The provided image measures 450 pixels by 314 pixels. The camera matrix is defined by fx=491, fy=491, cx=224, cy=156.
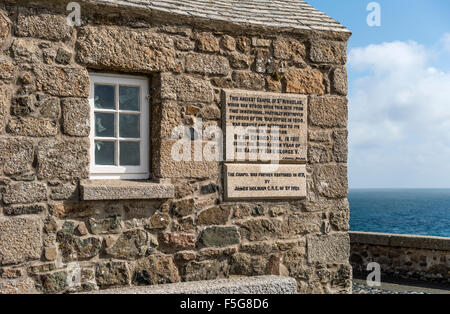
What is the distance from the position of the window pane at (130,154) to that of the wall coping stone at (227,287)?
1.30 m

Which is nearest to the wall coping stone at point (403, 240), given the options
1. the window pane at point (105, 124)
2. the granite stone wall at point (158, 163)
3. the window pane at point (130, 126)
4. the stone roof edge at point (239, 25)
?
the granite stone wall at point (158, 163)

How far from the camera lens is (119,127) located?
17.0 ft

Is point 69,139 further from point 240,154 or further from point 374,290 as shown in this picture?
point 374,290

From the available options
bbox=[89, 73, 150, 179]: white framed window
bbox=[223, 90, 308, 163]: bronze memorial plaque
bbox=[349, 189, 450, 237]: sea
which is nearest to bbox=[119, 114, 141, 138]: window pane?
bbox=[89, 73, 150, 179]: white framed window

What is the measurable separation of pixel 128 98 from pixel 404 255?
17.7 ft

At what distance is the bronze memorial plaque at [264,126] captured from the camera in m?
5.46

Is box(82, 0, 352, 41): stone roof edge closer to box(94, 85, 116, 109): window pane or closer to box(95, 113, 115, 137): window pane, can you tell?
box(94, 85, 116, 109): window pane

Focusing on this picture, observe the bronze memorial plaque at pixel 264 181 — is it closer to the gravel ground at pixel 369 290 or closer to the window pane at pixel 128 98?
the window pane at pixel 128 98

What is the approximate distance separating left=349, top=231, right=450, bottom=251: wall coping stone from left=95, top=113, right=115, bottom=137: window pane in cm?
491

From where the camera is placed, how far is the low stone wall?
7.81 m

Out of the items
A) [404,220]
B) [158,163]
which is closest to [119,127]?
[158,163]

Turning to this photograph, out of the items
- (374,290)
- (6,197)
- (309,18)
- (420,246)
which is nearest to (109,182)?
(6,197)

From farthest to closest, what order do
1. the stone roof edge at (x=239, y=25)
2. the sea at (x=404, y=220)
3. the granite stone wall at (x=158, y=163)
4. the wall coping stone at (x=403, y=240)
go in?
the sea at (x=404, y=220) < the wall coping stone at (x=403, y=240) < the stone roof edge at (x=239, y=25) < the granite stone wall at (x=158, y=163)

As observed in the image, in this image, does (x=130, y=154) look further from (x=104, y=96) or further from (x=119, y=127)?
(x=104, y=96)
